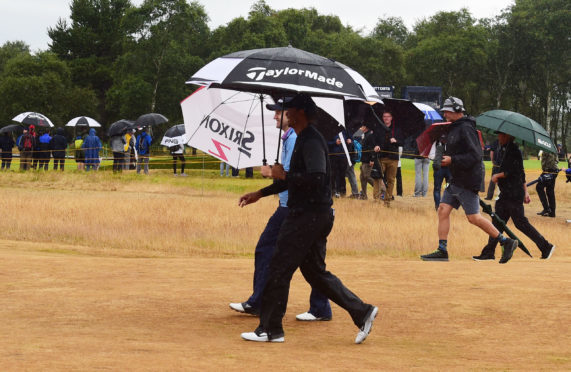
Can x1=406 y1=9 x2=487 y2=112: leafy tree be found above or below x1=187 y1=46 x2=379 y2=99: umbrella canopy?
above

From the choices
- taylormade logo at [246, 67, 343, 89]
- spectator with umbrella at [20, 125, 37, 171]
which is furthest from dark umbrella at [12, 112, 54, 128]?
taylormade logo at [246, 67, 343, 89]

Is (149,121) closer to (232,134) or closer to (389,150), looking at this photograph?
(389,150)

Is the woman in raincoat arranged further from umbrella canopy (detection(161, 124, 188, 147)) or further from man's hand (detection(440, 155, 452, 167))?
man's hand (detection(440, 155, 452, 167))

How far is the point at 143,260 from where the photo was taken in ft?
37.5

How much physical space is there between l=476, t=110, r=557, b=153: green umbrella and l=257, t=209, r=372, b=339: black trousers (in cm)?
573

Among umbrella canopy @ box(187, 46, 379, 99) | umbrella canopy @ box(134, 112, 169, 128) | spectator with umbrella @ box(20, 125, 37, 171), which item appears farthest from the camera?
spectator with umbrella @ box(20, 125, 37, 171)

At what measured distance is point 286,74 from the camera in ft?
22.9

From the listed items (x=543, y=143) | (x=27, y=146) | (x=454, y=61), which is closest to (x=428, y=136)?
(x=543, y=143)

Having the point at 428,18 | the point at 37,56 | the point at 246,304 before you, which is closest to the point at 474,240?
the point at 246,304

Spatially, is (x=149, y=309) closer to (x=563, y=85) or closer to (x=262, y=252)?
(x=262, y=252)

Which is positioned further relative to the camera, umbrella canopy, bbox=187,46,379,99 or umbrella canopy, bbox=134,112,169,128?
umbrella canopy, bbox=134,112,169,128

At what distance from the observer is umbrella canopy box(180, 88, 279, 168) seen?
896 centimetres

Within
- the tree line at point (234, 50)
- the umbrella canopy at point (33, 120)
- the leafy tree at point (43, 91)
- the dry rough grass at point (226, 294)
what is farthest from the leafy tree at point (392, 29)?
the dry rough grass at point (226, 294)

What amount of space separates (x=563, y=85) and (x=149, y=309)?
2951 inches
